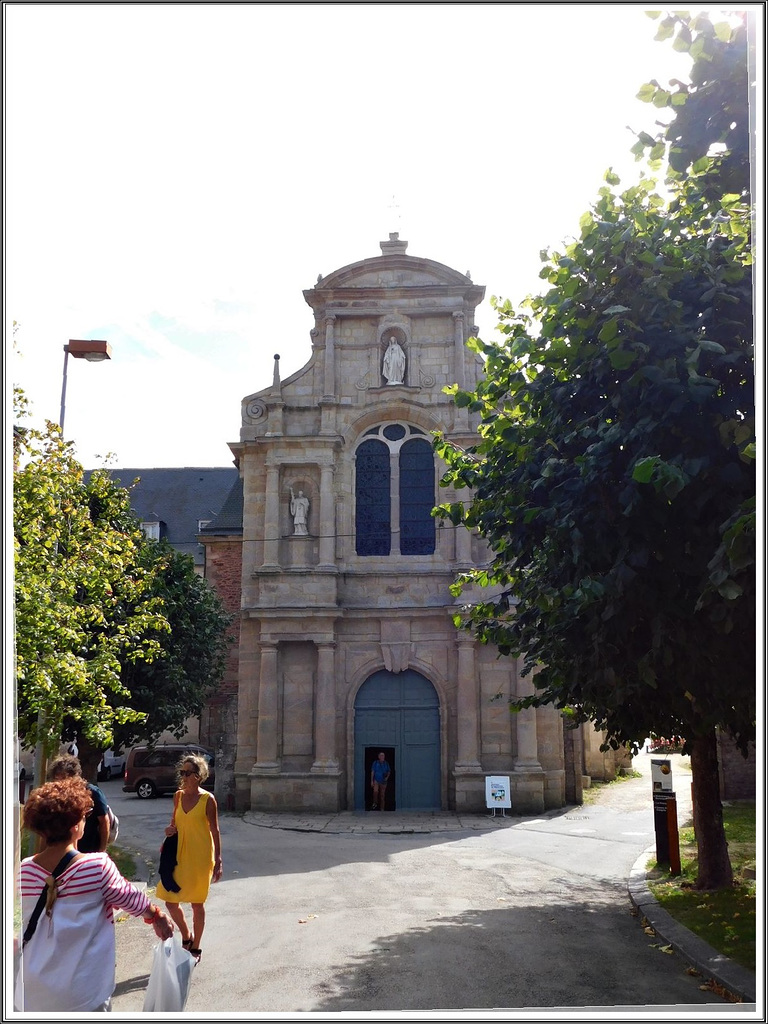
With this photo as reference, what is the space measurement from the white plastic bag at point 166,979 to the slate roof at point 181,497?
3074cm

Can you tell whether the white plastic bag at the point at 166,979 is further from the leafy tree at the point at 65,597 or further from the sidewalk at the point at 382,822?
the sidewalk at the point at 382,822

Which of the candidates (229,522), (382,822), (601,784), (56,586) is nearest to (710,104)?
(56,586)

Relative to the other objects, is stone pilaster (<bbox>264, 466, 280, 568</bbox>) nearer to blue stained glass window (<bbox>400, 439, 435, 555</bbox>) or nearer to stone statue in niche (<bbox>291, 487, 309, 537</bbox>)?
stone statue in niche (<bbox>291, 487, 309, 537</bbox>)

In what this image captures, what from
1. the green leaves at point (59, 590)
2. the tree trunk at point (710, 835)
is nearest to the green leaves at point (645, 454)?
the tree trunk at point (710, 835)

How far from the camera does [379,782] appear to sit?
20.4m

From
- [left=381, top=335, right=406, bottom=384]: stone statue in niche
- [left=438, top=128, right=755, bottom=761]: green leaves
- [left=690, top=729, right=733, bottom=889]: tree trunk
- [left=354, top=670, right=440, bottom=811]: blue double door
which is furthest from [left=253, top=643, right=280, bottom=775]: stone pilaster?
[left=438, top=128, right=755, bottom=761]: green leaves

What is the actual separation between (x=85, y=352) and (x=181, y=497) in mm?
28730

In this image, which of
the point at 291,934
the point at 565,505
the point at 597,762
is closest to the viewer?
the point at 565,505

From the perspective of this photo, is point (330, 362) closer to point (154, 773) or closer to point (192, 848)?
point (154, 773)

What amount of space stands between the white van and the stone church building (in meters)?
10.9

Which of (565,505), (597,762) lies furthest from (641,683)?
(597,762)

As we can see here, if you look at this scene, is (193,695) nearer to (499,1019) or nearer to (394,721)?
(394,721)

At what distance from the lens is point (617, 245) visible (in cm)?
721

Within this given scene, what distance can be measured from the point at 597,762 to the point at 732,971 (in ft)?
65.8
